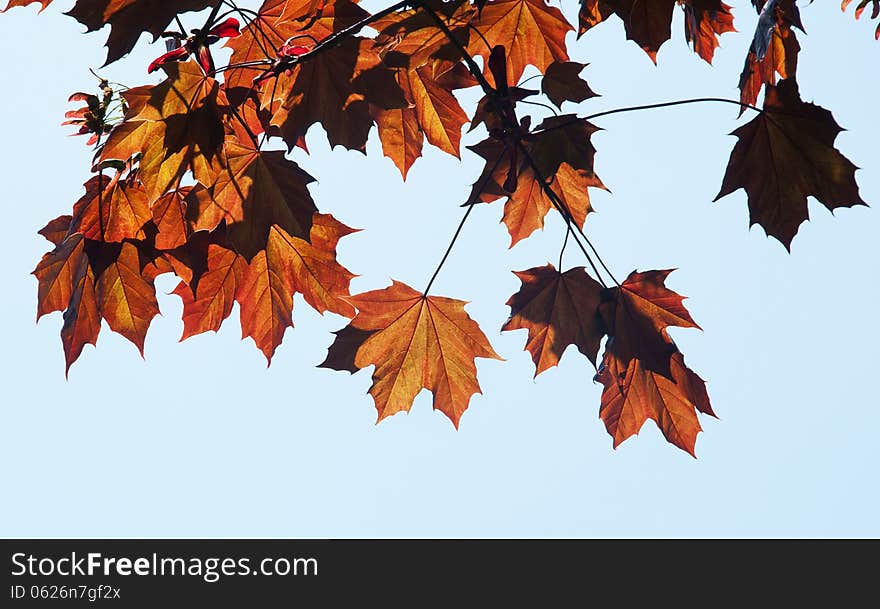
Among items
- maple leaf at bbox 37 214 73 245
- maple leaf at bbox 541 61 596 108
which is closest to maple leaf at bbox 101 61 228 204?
maple leaf at bbox 37 214 73 245

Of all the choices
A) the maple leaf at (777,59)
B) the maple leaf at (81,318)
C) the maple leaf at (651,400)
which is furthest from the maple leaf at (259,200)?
the maple leaf at (777,59)

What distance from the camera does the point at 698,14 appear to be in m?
2.26

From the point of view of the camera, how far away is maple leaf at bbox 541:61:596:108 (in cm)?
187

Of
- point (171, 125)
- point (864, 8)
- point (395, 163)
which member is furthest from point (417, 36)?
point (864, 8)

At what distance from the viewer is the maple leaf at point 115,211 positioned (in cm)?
189

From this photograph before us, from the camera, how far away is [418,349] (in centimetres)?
231

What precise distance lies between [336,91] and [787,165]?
1.20m

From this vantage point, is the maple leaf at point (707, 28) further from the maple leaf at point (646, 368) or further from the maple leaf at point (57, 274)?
the maple leaf at point (57, 274)

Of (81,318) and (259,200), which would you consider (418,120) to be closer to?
(259,200)

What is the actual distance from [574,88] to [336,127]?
62cm

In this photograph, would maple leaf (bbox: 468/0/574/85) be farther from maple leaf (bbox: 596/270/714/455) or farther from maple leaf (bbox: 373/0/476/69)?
maple leaf (bbox: 596/270/714/455)

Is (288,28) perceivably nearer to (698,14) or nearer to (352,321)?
(352,321)

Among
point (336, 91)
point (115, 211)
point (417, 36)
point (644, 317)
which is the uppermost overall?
point (417, 36)

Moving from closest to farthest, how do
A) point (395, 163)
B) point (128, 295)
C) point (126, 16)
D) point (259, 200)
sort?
point (126, 16)
point (259, 200)
point (128, 295)
point (395, 163)
